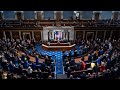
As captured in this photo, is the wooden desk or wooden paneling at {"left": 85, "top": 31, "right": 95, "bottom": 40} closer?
the wooden desk

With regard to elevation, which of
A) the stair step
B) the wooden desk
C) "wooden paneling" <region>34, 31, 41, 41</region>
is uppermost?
"wooden paneling" <region>34, 31, 41, 41</region>

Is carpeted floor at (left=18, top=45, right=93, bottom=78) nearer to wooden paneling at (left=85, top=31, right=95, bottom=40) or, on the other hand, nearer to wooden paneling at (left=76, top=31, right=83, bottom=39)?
wooden paneling at (left=76, top=31, right=83, bottom=39)

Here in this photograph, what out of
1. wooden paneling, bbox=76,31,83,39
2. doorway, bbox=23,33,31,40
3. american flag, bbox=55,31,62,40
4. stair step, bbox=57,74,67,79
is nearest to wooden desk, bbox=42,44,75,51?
american flag, bbox=55,31,62,40

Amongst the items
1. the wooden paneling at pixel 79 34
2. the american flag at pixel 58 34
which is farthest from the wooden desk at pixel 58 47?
the wooden paneling at pixel 79 34

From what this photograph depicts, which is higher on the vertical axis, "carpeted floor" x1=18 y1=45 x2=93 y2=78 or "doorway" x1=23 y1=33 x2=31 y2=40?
"doorway" x1=23 y1=33 x2=31 y2=40

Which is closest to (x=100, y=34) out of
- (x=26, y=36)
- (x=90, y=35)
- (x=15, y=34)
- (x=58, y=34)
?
(x=90, y=35)

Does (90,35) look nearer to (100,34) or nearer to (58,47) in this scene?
(100,34)

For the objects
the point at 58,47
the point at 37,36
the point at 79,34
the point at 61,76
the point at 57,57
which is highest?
the point at 79,34

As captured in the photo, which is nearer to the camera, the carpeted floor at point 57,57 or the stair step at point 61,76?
the stair step at point 61,76

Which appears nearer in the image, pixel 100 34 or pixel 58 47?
pixel 58 47

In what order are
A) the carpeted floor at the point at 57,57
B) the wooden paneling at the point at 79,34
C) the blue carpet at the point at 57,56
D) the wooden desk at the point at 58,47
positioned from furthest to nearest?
the wooden paneling at the point at 79,34
the wooden desk at the point at 58,47
the blue carpet at the point at 57,56
the carpeted floor at the point at 57,57

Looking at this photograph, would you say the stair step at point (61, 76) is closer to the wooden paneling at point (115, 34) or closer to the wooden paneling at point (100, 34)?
the wooden paneling at point (100, 34)
